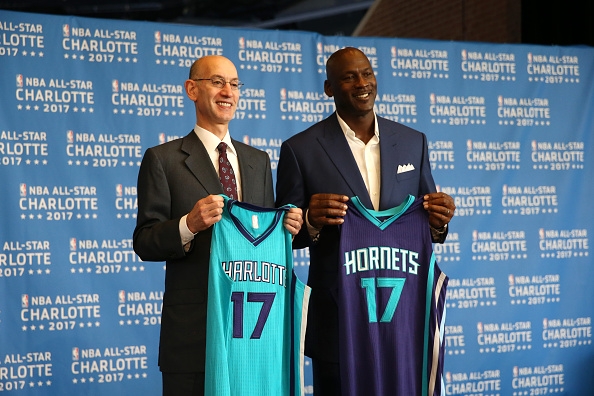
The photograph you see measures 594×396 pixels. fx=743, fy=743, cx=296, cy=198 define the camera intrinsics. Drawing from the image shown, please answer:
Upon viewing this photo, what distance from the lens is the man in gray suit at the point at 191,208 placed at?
2428 mm

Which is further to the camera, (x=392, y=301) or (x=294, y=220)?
(x=392, y=301)

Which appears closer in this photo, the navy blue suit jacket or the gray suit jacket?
the gray suit jacket

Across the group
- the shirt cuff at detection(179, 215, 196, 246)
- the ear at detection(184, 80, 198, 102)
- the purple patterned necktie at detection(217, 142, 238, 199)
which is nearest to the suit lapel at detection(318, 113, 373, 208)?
the purple patterned necktie at detection(217, 142, 238, 199)

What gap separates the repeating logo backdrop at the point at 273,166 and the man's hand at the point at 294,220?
1.97 meters

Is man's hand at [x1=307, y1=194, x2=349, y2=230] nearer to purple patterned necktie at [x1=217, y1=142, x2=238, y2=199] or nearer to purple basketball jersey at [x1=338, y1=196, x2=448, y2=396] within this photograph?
purple basketball jersey at [x1=338, y1=196, x2=448, y2=396]

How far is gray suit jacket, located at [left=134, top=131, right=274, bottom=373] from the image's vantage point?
246 centimetres

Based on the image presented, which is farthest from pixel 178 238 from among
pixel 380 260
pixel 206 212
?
pixel 380 260

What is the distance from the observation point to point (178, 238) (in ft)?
7.84

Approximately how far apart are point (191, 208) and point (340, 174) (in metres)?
0.56

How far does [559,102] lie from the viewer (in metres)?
5.21

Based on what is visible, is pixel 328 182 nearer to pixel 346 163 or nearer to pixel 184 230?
pixel 346 163

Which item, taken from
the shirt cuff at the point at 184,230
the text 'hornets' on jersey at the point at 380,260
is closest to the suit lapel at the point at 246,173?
the shirt cuff at the point at 184,230

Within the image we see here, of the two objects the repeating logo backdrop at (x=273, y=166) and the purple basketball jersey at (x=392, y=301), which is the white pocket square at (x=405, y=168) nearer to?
the purple basketball jersey at (x=392, y=301)

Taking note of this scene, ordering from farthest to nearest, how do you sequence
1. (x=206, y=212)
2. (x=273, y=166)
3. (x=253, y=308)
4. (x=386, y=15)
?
(x=386, y=15) < (x=273, y=166) < (x=253, y=308) < (x=206, y=212)
